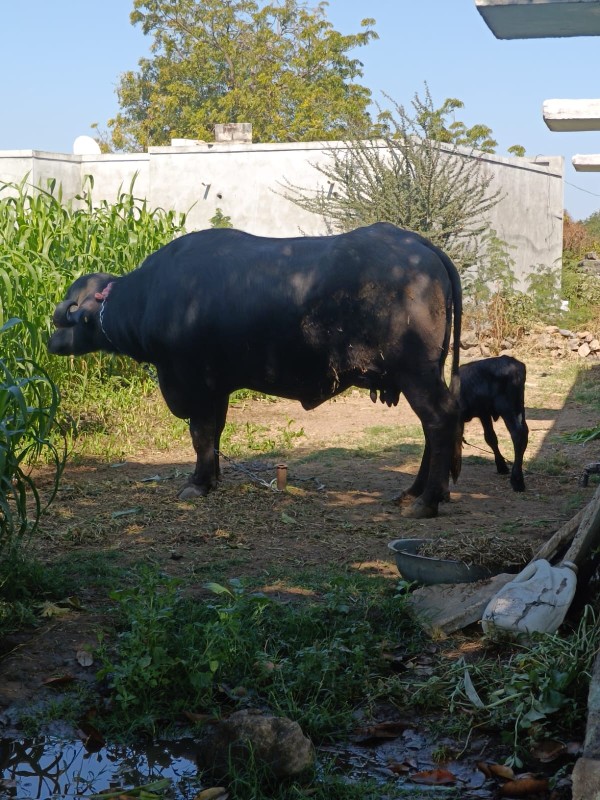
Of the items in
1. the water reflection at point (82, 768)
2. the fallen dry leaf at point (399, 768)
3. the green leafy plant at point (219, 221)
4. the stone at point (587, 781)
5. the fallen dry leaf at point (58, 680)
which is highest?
the green leafy plant at point (219, 221)

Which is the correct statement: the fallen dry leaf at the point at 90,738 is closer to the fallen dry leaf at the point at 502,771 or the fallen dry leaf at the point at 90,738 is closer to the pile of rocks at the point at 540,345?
the fallen dry leaf at the point at 502,771

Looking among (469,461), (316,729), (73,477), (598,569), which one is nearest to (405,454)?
(469,461)

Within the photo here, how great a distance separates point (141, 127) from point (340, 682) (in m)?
35.2

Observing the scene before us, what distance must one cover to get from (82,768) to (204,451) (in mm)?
3635

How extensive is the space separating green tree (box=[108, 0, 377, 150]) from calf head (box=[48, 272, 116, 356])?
2652cm

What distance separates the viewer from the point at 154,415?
29.7 ft

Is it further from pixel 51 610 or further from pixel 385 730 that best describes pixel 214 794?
pixel 51 610

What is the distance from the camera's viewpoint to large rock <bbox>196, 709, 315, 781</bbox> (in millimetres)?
3049

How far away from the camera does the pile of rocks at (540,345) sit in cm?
1452

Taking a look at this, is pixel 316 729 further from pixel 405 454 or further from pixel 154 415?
pixel 154 415

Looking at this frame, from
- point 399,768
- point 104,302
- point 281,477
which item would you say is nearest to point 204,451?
point 281,477

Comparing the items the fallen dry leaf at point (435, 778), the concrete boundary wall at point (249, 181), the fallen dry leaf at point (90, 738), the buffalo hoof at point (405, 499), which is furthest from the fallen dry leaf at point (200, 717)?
the concrete boundary wall at point (249, 181)

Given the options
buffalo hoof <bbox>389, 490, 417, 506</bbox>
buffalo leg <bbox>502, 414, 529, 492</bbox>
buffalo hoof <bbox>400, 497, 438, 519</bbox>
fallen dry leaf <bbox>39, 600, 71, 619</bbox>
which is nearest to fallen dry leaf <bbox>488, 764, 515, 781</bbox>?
fallen dry leaf <bbox>39, 600, 71, 619</bbox>

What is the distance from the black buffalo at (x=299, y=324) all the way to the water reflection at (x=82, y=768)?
3.16m
